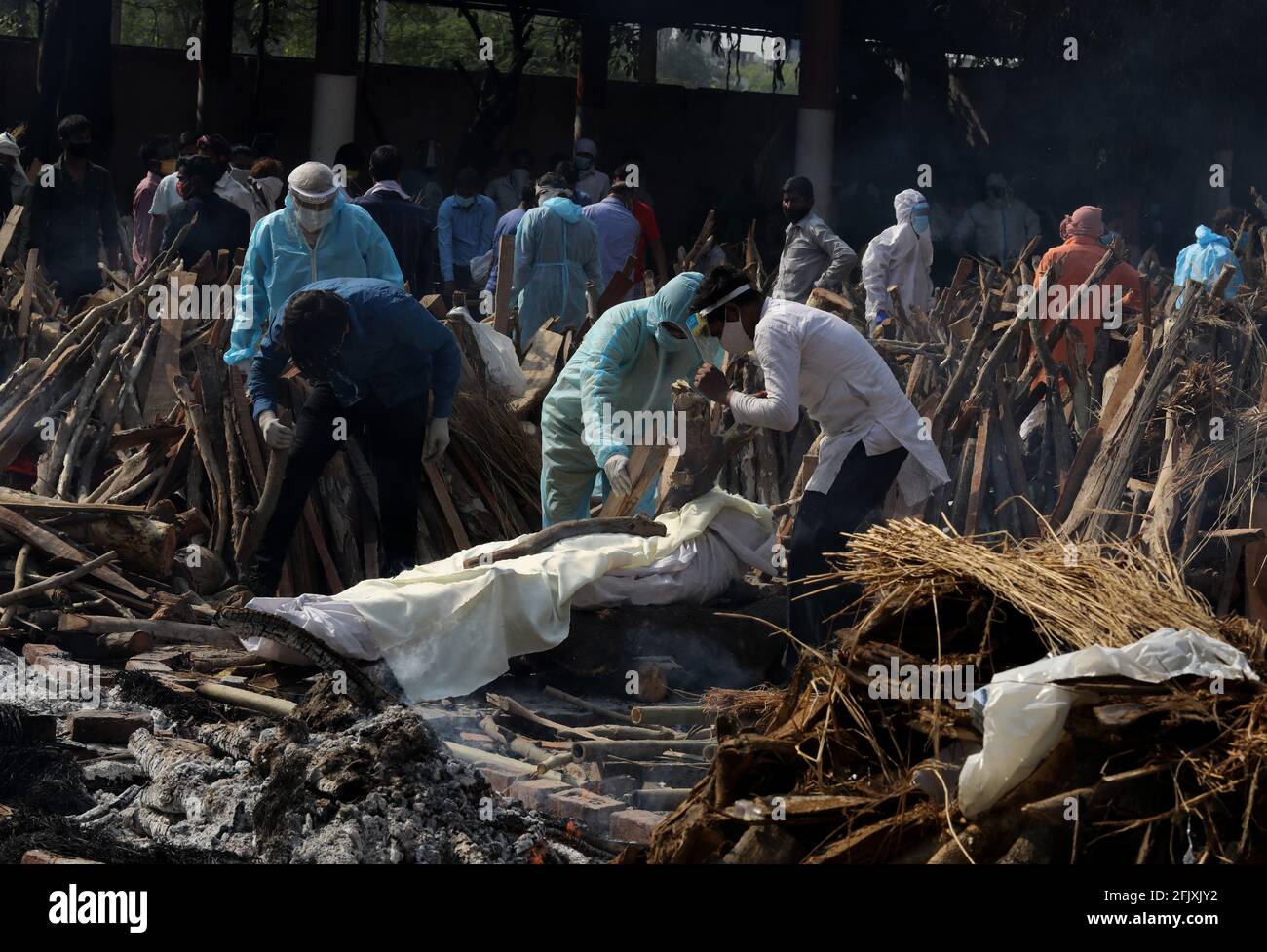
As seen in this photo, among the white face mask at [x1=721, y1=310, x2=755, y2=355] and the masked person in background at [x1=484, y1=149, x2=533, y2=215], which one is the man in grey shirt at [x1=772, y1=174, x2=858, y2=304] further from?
the masked person in background at [x1=484, y1=149, x2=533, y2=215]

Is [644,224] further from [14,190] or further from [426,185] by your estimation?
[14,190]

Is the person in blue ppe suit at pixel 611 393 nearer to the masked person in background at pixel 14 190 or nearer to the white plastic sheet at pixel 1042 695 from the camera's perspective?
the white plastic sheet at pixel 1042 695

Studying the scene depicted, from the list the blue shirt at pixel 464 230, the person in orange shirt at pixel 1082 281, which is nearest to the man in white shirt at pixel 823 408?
the person in orange shirt at pixel 1082 281

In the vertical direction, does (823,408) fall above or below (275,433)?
above

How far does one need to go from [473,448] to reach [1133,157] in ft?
44.5

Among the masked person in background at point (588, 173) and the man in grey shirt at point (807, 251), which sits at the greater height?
the masked person in background at point (588, 173)

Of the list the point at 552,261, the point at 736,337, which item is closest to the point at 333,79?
the point at 552,261

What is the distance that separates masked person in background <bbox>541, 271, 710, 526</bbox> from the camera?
7.07m

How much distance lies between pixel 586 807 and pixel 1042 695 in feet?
6.15

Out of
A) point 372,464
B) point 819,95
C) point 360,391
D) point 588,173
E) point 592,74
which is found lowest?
point 372,464

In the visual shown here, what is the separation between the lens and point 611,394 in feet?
23.6

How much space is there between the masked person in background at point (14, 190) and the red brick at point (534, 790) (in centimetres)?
728

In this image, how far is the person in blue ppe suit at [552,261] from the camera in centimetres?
1080

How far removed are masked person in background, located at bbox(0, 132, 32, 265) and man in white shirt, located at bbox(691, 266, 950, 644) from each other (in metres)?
6.41
